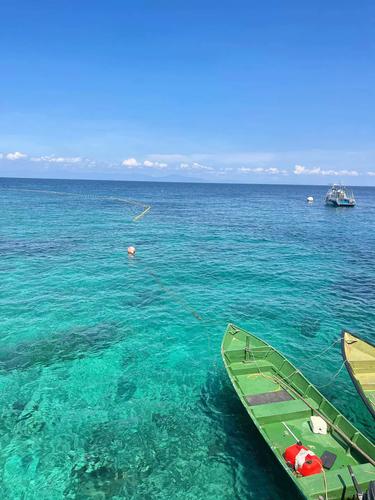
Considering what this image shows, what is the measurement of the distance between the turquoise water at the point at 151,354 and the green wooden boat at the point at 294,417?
143 centimetres

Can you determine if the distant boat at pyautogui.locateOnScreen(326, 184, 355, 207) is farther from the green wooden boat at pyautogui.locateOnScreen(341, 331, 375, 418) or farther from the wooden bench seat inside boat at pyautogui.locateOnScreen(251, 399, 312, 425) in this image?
the wooden bench seat inside boat at pyautogui.locateOnScreen(251, 399, 312, 425)

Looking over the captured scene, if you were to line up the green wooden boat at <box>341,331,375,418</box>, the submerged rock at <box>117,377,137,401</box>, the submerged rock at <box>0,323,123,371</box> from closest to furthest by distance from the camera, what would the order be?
the green wooden boat at <box>341,331,375,418</box> → the submerged rock at <box>117,377,137,401</box> → the submerged rock at <box>0,323,123,371</box>

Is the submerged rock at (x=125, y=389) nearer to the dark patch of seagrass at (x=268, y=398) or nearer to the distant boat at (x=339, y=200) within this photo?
the dark patch of seagrass at (x=268, y=398)

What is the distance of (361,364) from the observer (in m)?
19.2

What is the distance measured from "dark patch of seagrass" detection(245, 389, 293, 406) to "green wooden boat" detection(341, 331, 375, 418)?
12.1 ft

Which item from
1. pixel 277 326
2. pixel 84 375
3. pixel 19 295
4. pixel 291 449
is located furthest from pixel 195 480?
pixel 19 295

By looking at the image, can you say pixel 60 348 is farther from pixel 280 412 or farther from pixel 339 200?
pixel 339 200

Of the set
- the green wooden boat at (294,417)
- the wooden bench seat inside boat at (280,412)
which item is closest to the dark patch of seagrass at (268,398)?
the green wooden boat at (294,417)

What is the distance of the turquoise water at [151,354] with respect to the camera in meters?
14.6

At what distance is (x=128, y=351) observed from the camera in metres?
23.4

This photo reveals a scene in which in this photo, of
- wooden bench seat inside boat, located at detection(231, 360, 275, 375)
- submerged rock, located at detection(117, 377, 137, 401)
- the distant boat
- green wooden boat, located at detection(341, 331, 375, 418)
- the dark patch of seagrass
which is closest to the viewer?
the dark patch of seagrass

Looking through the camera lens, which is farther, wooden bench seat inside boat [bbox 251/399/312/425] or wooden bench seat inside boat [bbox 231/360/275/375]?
wooden bench seat inside boat [bbox 231/360/275/375]

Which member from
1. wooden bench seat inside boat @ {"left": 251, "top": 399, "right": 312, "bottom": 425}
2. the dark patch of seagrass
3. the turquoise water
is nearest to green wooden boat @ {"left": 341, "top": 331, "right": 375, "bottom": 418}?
the turquoise water

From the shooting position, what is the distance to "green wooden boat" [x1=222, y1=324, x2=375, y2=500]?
40.9ft
